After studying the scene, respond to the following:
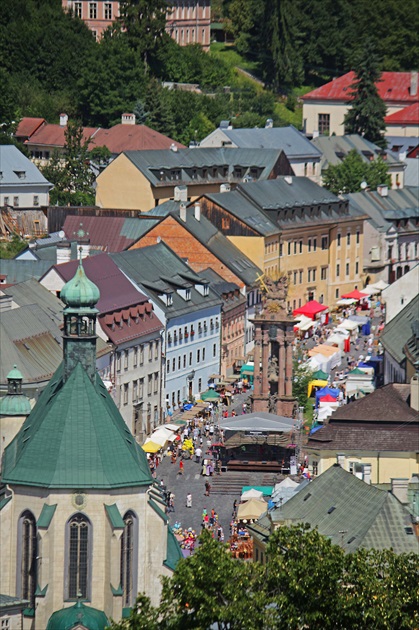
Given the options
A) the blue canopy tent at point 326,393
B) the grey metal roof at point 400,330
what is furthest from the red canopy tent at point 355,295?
the blue canopy tent at point 326,393

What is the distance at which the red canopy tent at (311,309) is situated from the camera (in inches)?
7013

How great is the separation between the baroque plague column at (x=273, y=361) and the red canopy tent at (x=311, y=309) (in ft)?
95.7

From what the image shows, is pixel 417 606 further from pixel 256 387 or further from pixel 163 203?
pixel 163 203

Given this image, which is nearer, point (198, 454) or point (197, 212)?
point (198, 454)

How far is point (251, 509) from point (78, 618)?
99.9 feet

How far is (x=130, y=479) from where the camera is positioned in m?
89.0

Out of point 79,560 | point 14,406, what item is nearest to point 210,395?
point 14,406

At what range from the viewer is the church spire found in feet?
296

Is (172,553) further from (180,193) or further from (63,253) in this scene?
(180,193)

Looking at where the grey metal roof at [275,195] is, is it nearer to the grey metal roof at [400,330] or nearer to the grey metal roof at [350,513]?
the grey metal roof at [400,330]

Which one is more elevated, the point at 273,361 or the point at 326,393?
the point at 273,361

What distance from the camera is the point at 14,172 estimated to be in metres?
197

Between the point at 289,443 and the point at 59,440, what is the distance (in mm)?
47219

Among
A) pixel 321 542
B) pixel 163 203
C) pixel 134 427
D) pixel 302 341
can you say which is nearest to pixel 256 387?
pixel 134 427
